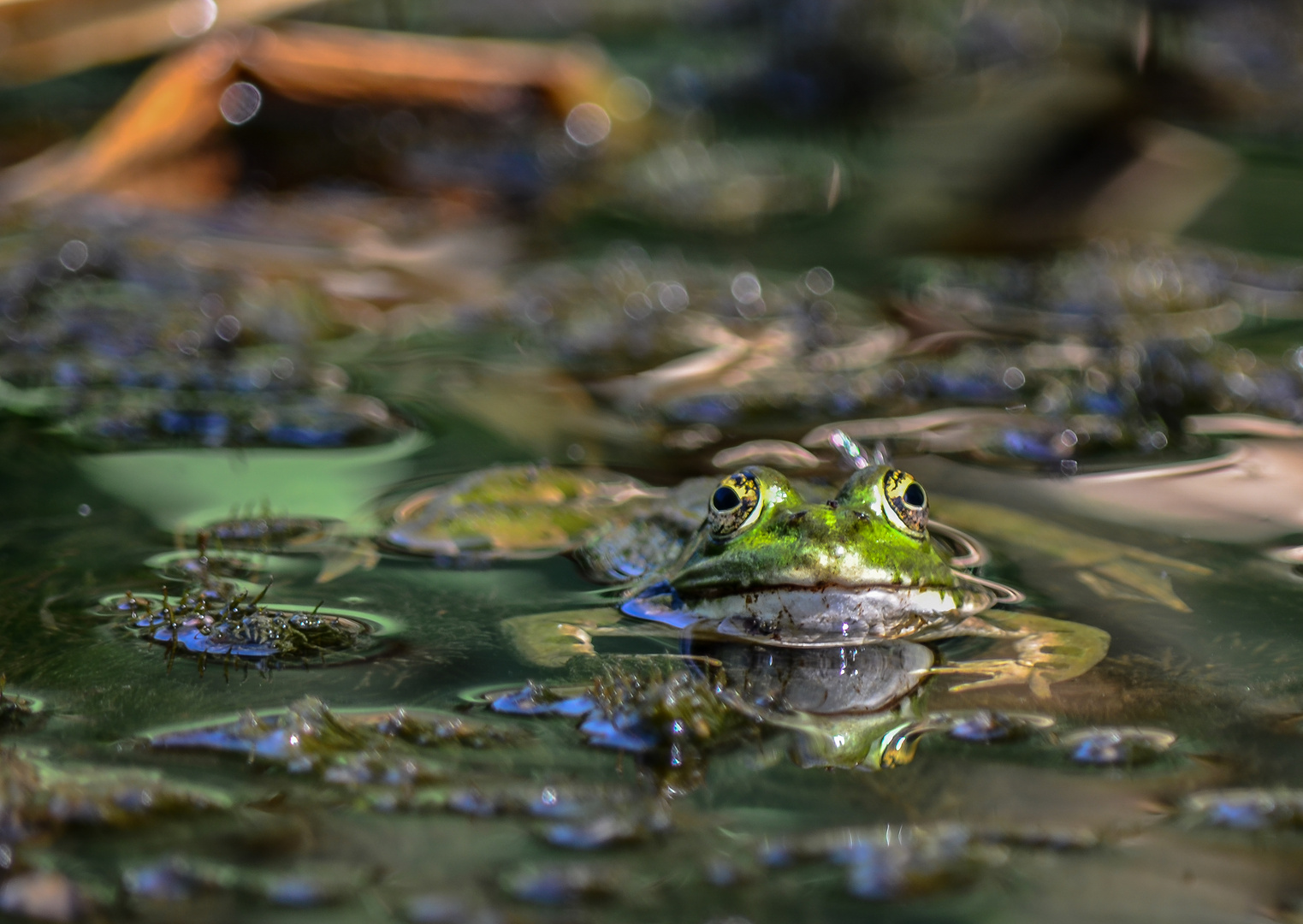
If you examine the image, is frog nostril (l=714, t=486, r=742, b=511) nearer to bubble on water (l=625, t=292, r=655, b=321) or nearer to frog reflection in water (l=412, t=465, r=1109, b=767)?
frog reflection in water (l=412, t=465, r=1109, b=767)

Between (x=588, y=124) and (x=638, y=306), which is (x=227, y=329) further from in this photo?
(x=588, y=124)

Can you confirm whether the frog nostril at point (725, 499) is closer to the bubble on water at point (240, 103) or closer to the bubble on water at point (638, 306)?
the bubble on water at point (638, 306)

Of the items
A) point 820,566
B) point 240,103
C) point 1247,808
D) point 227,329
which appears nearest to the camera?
point 1247,808

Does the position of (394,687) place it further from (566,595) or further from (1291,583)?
(1291,583)

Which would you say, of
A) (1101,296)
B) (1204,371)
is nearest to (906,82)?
(1101,296)

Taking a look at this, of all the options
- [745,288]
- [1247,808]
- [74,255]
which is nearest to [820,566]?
[1247,808]

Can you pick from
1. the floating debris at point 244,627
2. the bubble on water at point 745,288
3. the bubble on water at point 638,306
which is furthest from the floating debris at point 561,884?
the bubble on water at point 745,288

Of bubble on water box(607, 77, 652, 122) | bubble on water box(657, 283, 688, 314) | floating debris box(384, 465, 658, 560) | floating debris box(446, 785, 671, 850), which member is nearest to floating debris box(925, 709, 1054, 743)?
floating debris box(446, 785, 671, 850)
